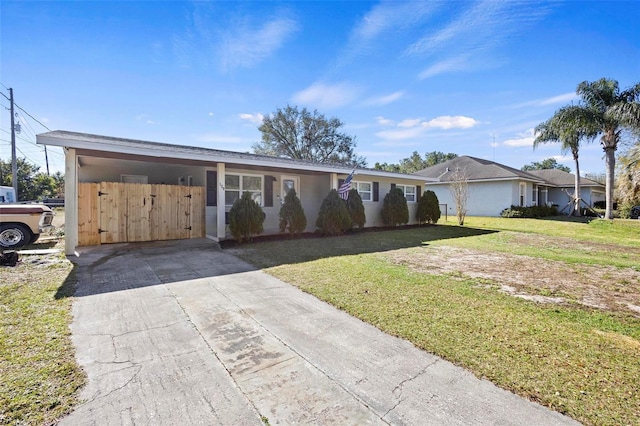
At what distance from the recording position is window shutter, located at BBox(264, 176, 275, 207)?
12.2m

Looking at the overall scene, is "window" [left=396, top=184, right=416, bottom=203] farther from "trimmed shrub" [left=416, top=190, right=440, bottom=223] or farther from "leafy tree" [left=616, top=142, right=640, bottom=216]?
"leafy tree" [left=616, top=142, right=640, bottom=216]

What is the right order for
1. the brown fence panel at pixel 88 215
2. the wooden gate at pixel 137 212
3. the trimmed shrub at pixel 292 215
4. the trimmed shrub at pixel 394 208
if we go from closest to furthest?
the brown fence panel at pixel 88 215, the wooden gate at pixel 137 212, the trimmed shrub at pixel 292 215, the trimmed shrub at pixel 394 208

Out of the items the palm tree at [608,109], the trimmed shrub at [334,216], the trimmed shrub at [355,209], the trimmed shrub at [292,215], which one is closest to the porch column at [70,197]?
the trimmed shrub at [292,215]

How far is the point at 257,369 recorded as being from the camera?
261cm

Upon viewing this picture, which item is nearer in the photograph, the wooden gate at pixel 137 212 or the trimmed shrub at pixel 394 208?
the wooden gate at pixel 137 212

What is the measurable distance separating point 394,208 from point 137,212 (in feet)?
36.2

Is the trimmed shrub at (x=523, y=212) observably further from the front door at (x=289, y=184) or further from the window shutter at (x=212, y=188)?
the window shutter at (x=212, y=188)

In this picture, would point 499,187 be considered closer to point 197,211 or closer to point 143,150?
point 197,211

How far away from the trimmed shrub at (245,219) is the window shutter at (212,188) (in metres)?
1.50

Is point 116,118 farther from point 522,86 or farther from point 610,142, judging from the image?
point 610,142

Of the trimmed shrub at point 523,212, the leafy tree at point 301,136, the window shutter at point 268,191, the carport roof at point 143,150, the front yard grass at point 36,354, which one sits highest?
the leafy tree at point 301,136

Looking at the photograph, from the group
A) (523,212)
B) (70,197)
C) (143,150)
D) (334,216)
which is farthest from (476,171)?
(70,197)

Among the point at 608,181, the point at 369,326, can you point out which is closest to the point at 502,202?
the point at 608,181

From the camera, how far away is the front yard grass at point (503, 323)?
229cm
